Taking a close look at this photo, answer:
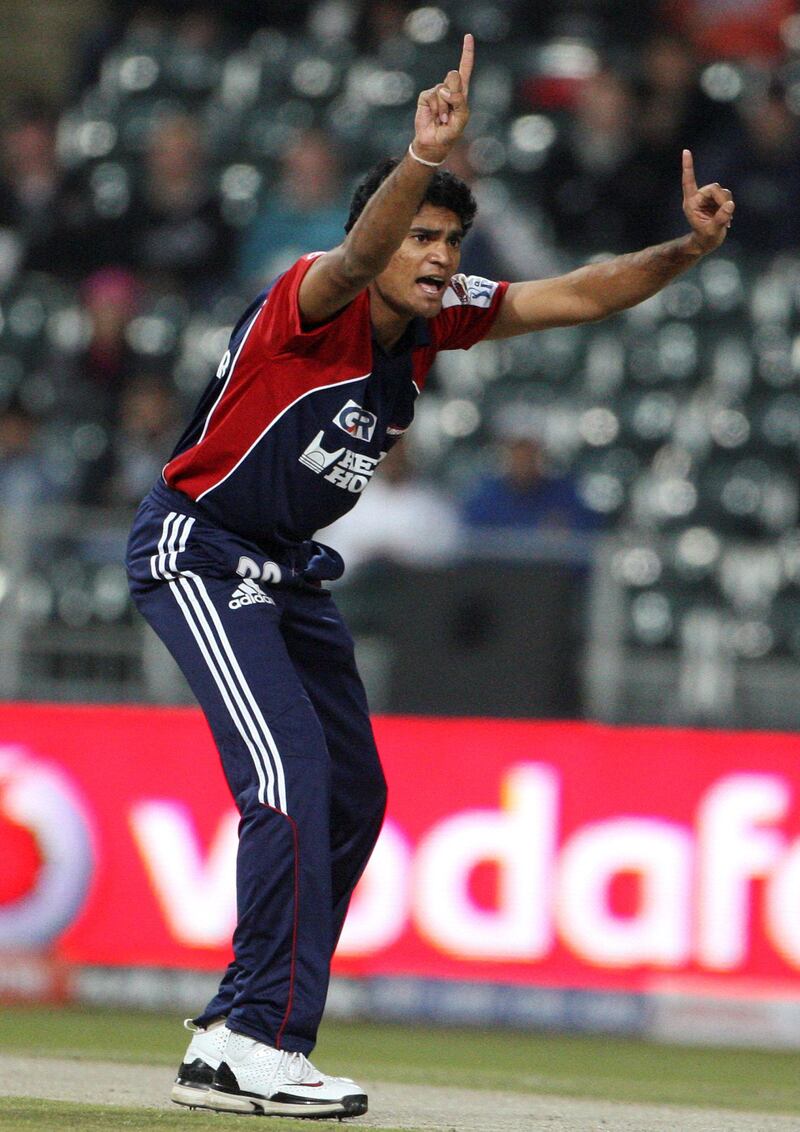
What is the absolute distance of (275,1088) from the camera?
4.79 metres

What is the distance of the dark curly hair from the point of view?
495cm

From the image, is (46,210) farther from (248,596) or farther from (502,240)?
(248,596)

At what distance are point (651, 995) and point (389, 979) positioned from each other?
3.62 feet

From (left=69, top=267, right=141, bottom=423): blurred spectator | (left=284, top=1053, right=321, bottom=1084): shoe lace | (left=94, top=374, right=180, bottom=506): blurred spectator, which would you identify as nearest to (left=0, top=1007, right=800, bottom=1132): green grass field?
(left=284, top=1053, right=321, bottom=1084): shoe lace

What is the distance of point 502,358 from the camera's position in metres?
11.8

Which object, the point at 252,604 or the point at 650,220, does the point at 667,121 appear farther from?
the point at 252,604

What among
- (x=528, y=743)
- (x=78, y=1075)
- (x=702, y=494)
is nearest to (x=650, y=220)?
(x=702, y=494)

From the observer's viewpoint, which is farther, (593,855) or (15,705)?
(15,705)

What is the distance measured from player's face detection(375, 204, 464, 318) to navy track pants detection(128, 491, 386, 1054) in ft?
2.40

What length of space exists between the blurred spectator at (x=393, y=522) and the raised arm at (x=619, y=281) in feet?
13.9

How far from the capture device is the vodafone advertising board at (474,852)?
26.9ft

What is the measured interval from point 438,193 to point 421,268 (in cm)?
19

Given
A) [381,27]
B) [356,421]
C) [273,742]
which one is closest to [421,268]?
[356,421]

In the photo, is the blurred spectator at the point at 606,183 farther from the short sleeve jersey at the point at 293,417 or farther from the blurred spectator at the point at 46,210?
the short sleeve jersey at the point at 293,417
